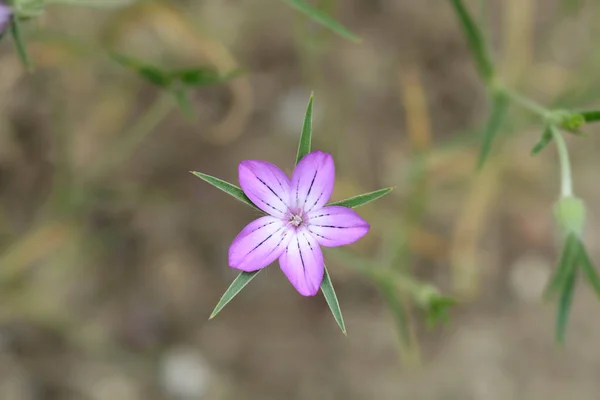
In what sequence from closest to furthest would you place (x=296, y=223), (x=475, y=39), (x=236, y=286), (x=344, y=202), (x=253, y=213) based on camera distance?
(x=236, y=286), (x=344, y=202), (x=296, y=223), (x=475, y=39), (x=253, y=213)

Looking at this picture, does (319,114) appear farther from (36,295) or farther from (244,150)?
(36,295)

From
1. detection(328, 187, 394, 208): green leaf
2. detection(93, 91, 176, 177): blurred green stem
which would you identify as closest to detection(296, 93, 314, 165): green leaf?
detection(328, 187, 394, 208): green leaf

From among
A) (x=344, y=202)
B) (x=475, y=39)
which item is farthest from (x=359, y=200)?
(x=475, y=39)

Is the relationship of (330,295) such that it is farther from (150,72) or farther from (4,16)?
(4,16)

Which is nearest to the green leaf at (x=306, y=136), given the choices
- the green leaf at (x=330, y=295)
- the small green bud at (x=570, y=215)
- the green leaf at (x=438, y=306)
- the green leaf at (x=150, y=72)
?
the green leaf at (x=330, y=295)

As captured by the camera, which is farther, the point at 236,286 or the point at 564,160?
the point at 564,160

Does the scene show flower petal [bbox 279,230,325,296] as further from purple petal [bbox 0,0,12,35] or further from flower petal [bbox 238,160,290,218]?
purple petal [bbox 0,0,12,35]

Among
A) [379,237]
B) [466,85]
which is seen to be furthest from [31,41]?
[466,85]
